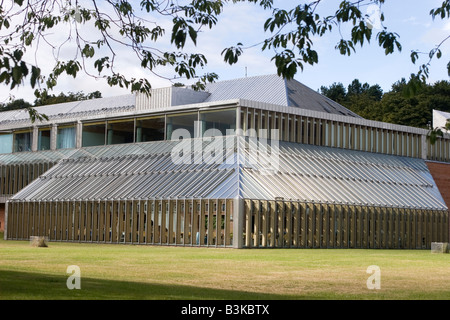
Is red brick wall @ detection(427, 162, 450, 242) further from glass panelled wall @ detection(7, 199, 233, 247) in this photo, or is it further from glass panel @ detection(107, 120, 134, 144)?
glass panel @ detection(107, 120, 134, 144)

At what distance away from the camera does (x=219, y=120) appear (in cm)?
4806

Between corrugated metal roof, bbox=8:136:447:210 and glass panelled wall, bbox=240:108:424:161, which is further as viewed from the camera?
glass panelled wall, bbox=240:108:424:161

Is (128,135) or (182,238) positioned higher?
(128,135)

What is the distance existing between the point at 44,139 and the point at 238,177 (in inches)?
984

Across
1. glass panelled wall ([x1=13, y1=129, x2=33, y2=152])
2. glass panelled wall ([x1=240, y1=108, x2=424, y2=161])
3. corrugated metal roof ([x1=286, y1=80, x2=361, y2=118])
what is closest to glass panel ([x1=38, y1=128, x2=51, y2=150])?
glass panelled wall ([x1=13, y1=129, x2=33, y2=152])

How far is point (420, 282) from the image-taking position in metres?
20.0

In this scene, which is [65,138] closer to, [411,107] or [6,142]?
[6,142]

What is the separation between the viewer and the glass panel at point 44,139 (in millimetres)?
61406

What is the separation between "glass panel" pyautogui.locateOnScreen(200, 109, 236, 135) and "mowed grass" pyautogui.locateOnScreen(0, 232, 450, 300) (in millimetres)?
19948

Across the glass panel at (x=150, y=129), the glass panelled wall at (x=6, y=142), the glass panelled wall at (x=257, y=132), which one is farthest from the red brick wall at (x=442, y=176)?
the glass panelled wall at (x=6, y=142)

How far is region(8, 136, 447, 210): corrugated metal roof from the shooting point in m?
43.1

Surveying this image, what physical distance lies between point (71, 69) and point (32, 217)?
37.6 meters

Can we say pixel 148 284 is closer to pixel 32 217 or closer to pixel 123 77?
pixel 123 77
